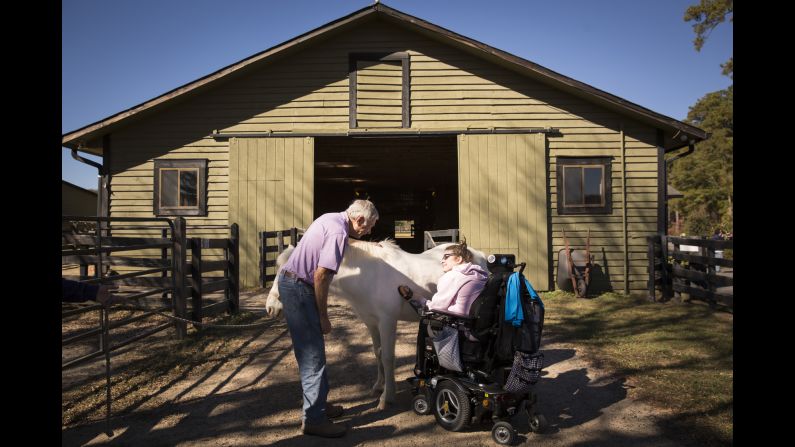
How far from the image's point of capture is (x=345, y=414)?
159 inches

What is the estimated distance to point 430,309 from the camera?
381cm

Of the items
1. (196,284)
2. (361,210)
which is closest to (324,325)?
(361,210)

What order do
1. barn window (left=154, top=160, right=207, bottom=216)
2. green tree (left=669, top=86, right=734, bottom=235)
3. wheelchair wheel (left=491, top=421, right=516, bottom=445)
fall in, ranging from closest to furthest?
wheelchair wheel (left=491, top=421, right=516, bottom=445) → barn window (left=154, top=160, right=207, bottom=216) → green tree (left=669, top=86, right=734, bottom=235)

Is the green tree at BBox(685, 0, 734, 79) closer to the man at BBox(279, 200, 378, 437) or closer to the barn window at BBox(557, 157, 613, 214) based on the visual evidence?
the barn window at BBox(557, 157, 613, 214)

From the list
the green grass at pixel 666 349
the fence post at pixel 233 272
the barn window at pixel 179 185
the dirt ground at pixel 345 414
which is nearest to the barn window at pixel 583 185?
the green grass at pixel 666 349

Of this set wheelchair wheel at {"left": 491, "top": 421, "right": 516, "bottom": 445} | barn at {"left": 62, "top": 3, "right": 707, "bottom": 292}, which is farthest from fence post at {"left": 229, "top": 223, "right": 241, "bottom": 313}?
wheelchair wheel at {"left": 491, "top": 421, "right": 516, "bottom": 445}

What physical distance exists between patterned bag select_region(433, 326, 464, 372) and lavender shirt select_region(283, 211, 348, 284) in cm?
99

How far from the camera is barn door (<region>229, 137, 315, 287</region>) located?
1091 cm

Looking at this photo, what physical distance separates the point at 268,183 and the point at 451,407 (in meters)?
8.26

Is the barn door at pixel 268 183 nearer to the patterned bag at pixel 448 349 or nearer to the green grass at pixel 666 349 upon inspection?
the green grass at pixel 666 349

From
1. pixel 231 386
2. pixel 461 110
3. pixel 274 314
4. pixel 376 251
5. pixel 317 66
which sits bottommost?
pixel 231 386
